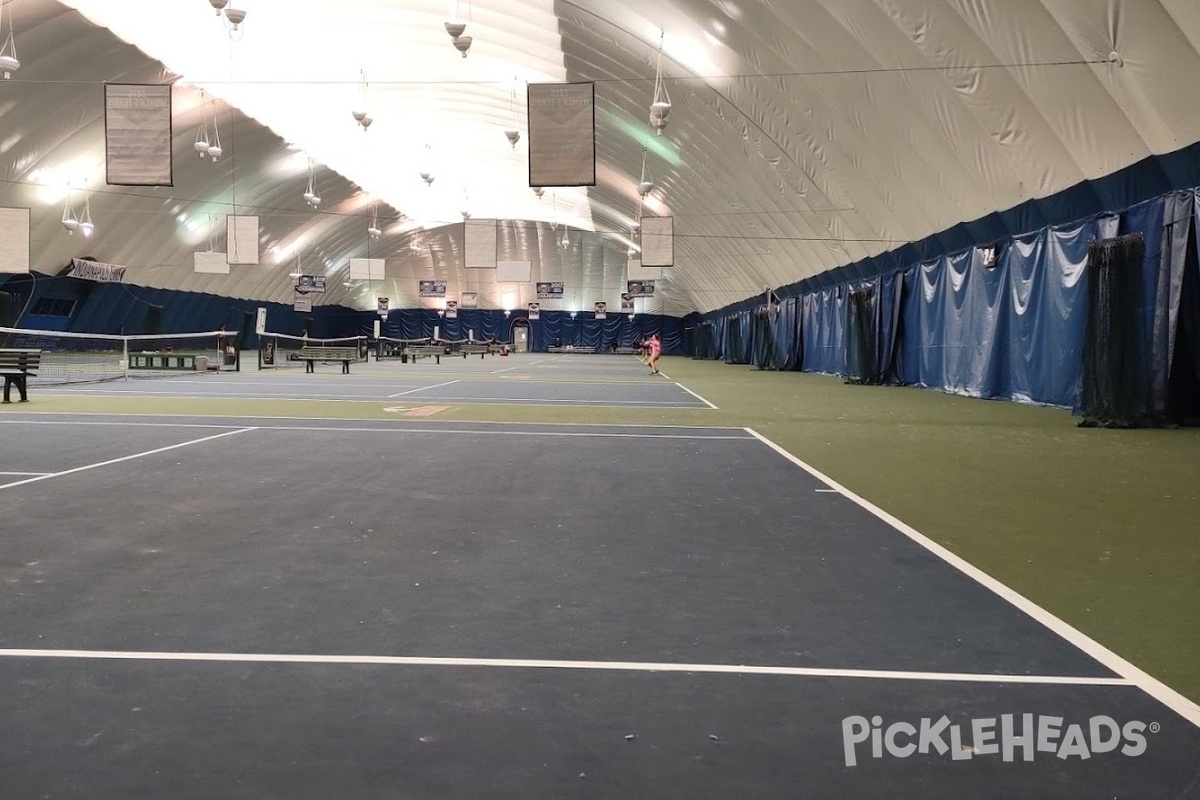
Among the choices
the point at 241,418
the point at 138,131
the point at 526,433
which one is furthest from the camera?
the point at 138,131

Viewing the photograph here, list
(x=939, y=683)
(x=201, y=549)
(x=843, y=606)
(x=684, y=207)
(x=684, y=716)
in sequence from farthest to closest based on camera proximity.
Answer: (x=684, y=207)
(x=201, y=549)
(x=843, y=606)
(x=939, y=683)
(x=684, y=716)

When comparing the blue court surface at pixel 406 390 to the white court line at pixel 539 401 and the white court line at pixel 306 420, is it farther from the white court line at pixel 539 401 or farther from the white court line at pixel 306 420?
the white court line at pixel 306 420

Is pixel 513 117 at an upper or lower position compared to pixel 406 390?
upper

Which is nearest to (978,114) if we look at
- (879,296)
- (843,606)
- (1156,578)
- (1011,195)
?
(1011,195)

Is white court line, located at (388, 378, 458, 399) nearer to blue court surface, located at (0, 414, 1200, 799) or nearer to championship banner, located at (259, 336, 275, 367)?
championship banner, located at (259, 336, 275, 367)

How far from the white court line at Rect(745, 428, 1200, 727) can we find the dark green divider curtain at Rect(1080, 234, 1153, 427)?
32.8 ft

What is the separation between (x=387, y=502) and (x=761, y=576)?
11.6 ft

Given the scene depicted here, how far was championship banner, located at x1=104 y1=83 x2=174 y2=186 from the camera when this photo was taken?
19.8 metres

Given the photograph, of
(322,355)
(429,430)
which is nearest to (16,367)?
(429,430)

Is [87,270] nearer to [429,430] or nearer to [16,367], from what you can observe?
[16,367]

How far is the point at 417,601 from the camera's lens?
489 cm

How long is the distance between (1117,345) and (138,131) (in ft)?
61.3

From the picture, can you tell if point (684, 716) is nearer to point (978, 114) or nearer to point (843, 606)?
point (843, 606)

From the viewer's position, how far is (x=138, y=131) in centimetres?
1995
